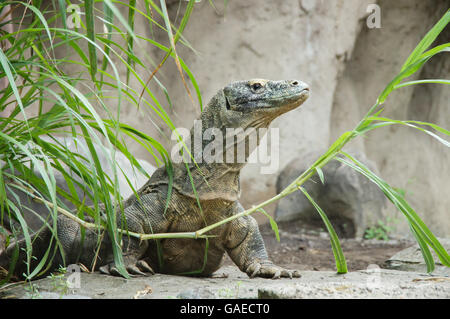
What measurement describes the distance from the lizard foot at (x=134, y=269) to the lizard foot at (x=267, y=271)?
70cm

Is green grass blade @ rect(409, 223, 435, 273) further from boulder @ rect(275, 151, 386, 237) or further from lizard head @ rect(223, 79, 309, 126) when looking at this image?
boulder @ rect(275, 151, 386, 237)

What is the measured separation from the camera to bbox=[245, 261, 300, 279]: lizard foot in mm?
3789

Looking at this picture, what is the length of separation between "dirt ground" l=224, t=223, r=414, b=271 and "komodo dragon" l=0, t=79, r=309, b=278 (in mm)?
2466

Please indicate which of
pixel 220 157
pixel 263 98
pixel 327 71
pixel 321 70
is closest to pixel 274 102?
pixel 263 98

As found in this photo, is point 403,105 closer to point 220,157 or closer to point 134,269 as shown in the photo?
point 220,157

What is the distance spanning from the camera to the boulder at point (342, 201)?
8.81 meters

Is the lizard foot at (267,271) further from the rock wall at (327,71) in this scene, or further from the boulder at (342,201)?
the rock wall at (327,71)

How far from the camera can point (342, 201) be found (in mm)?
8859

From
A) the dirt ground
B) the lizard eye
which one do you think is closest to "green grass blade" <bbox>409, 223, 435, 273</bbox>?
the lizard eye

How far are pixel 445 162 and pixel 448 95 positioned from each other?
4.85 feet

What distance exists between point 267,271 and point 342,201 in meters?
5.25

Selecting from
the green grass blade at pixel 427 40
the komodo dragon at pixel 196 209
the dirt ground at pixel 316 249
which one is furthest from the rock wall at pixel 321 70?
the green grass blade at pixel 427 40

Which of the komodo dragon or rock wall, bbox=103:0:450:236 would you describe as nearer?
the komodo dragon
